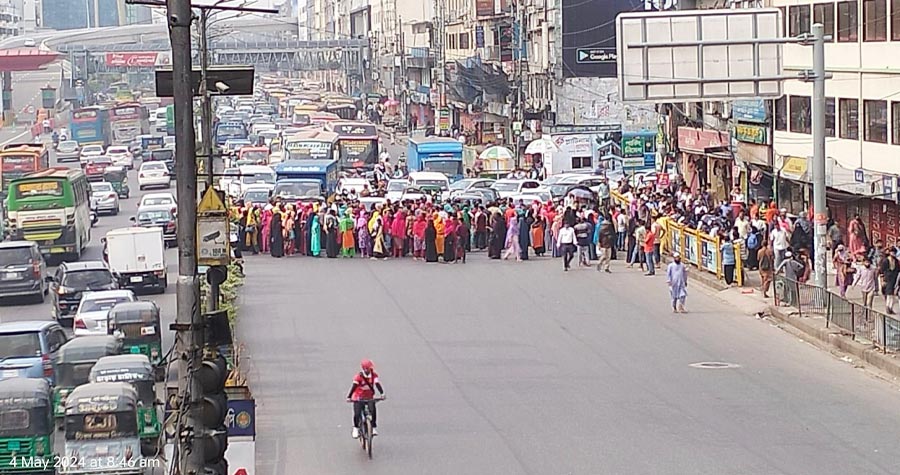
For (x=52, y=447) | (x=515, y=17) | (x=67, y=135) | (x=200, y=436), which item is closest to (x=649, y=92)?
(x=52, y=447)

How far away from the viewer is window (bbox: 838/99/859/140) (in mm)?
37812

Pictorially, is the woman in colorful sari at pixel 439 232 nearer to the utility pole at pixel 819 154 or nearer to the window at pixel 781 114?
the utility pole at pixel 819 154

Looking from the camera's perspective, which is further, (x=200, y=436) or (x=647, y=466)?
(x=647, y=466)

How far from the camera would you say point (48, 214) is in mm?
42469

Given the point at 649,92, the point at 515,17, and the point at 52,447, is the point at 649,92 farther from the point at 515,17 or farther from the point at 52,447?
the point at 515,17

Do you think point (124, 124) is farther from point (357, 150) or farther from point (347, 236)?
point (347, 236)

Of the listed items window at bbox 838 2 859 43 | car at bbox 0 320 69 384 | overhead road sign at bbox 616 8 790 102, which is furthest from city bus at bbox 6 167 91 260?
window at bbox 838 2 859 43

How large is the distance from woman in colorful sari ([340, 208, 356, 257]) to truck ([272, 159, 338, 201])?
324 inches

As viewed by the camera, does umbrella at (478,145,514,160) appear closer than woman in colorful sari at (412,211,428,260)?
No

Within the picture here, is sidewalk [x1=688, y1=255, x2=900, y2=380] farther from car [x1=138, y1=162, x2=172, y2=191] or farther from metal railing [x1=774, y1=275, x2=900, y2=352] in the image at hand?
car [x1=138, y1=162, x2=172, y2=191]

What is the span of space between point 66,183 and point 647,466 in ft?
98.0

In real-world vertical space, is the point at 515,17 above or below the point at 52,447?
above

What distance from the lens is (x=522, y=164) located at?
7412 cm

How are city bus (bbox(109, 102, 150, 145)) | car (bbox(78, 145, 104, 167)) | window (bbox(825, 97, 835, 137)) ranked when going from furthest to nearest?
city bus (bbox(109, 102, 150, 145)), car (bbox(78, 145, 104, 167)), window (bbox(825, 97, 835, 137))
